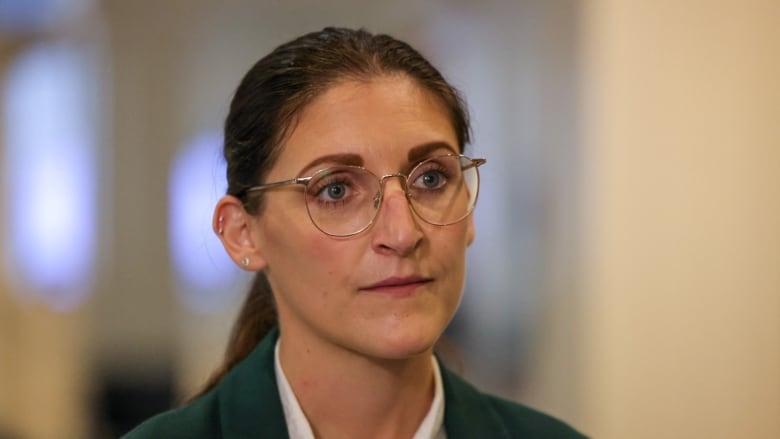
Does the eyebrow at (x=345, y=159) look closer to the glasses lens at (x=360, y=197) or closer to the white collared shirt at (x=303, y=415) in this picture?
the glasses lens at (x=360, y=197)

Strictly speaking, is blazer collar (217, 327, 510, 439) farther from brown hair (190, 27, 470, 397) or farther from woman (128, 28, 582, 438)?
brown hair (190, 27, 470, 397)

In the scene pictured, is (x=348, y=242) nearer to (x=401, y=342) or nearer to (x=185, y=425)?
(x=401, y=342)

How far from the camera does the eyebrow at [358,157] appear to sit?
Answer: 4.42 ft

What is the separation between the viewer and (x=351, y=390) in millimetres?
1419

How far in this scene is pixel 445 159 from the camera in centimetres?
142

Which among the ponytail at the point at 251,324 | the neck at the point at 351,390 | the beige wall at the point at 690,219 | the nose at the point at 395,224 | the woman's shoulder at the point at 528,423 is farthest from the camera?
the beige wall at the point at 690,219

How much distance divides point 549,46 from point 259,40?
152 cm

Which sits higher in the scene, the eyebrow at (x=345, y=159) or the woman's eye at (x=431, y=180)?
the eyebrow at (x=345, y=159)

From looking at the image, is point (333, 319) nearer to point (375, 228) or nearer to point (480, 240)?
point (375, 228)

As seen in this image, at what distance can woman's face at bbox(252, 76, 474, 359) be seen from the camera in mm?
1324

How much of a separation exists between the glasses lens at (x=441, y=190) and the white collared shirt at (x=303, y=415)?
285 millimetres

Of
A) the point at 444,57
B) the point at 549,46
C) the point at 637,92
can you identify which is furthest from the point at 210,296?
the point at 637,92

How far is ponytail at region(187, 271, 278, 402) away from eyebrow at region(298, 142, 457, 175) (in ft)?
1.19

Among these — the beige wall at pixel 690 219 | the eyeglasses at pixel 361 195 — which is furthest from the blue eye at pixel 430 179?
the beige wall at pixel 690 219
